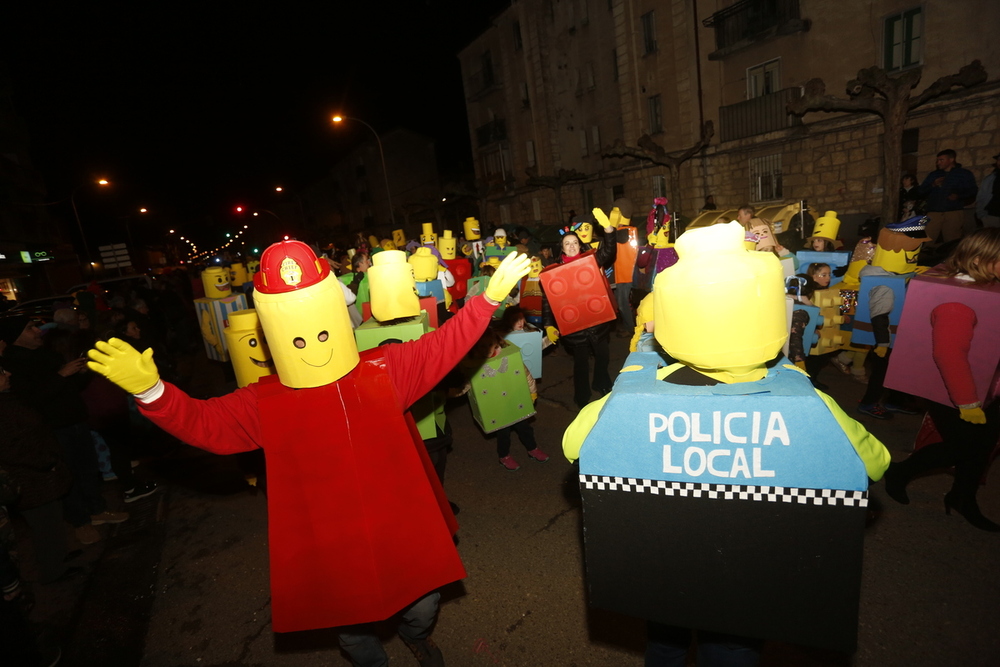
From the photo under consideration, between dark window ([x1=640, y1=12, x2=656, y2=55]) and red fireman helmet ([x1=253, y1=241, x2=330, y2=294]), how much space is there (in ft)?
67.7

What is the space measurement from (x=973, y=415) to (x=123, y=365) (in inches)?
168

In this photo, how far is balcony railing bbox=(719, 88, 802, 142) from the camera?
15.2 meters

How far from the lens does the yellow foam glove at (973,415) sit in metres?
2.87

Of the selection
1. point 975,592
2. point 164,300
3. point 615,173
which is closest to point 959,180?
point 975,592

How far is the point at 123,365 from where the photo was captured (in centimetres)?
199

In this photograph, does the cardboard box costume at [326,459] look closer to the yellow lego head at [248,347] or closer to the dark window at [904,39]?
the yellow lego head at [248,347]

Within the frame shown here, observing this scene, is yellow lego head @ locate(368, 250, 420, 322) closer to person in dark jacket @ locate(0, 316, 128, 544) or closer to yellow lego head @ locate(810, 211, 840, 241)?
person in dark jacket @ locate(0, 316, 128, 544)

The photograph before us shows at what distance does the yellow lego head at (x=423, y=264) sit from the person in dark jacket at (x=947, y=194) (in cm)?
893

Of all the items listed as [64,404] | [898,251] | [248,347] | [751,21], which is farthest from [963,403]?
[751,21]

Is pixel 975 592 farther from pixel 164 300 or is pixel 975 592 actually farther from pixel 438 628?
pixel 164 300

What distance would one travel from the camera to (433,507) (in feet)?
7.93

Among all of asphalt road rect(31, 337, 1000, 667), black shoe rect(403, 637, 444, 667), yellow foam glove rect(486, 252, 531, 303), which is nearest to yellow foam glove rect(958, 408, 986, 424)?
asphalt road rect(31, 337, 1000, 667)

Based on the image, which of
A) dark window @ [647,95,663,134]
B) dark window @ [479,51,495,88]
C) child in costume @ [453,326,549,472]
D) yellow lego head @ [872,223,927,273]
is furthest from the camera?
dark window @ [479,51,495,88]

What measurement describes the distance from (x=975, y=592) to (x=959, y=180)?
29.6 ft
